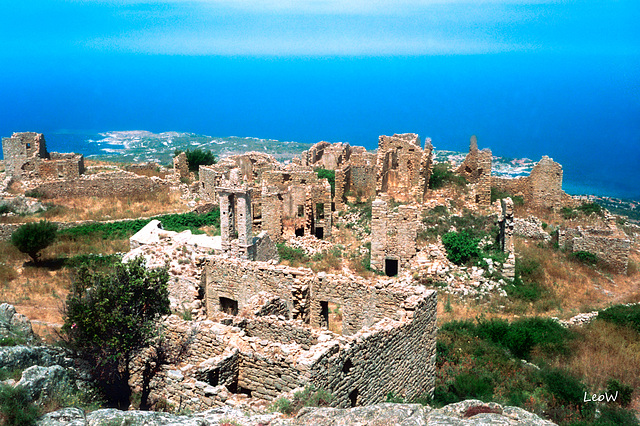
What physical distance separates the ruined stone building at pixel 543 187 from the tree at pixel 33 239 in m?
23.5

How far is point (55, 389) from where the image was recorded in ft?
26.7

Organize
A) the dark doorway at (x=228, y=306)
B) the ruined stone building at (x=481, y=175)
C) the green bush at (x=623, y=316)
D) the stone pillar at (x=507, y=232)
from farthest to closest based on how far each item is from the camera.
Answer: the ruined stone building at (x=481, y=175) → the stone pillar at (x=507, y=232) → the green bush at (x=623, y=316) → the dark doorway at (x=228, y=306)

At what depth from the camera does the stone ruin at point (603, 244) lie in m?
23.5

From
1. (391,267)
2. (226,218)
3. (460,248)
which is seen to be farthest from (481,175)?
(226,218)

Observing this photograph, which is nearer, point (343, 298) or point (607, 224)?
point (343, 298)

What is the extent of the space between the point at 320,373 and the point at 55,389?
4.09 meters

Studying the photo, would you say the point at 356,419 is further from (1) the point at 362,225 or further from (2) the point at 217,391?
(1) the point at 362,225

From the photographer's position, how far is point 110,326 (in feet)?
34.5

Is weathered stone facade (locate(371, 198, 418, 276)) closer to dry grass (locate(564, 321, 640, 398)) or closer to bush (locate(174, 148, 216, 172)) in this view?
dry grass (locate(564, 321, 640, 398))

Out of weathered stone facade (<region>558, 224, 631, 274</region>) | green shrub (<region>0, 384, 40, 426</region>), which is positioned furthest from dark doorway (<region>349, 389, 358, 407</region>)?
weathered stone facade (<region>558, 224, 631, 274</region>)

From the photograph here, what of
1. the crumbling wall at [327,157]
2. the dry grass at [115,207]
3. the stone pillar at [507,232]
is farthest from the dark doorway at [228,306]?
the crumbling wall at [327,157]

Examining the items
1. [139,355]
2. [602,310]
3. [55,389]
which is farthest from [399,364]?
[602,310]

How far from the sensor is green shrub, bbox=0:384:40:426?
6.79 metres

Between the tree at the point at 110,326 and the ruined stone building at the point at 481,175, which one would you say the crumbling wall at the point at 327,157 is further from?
the tree at the point at 110,326
